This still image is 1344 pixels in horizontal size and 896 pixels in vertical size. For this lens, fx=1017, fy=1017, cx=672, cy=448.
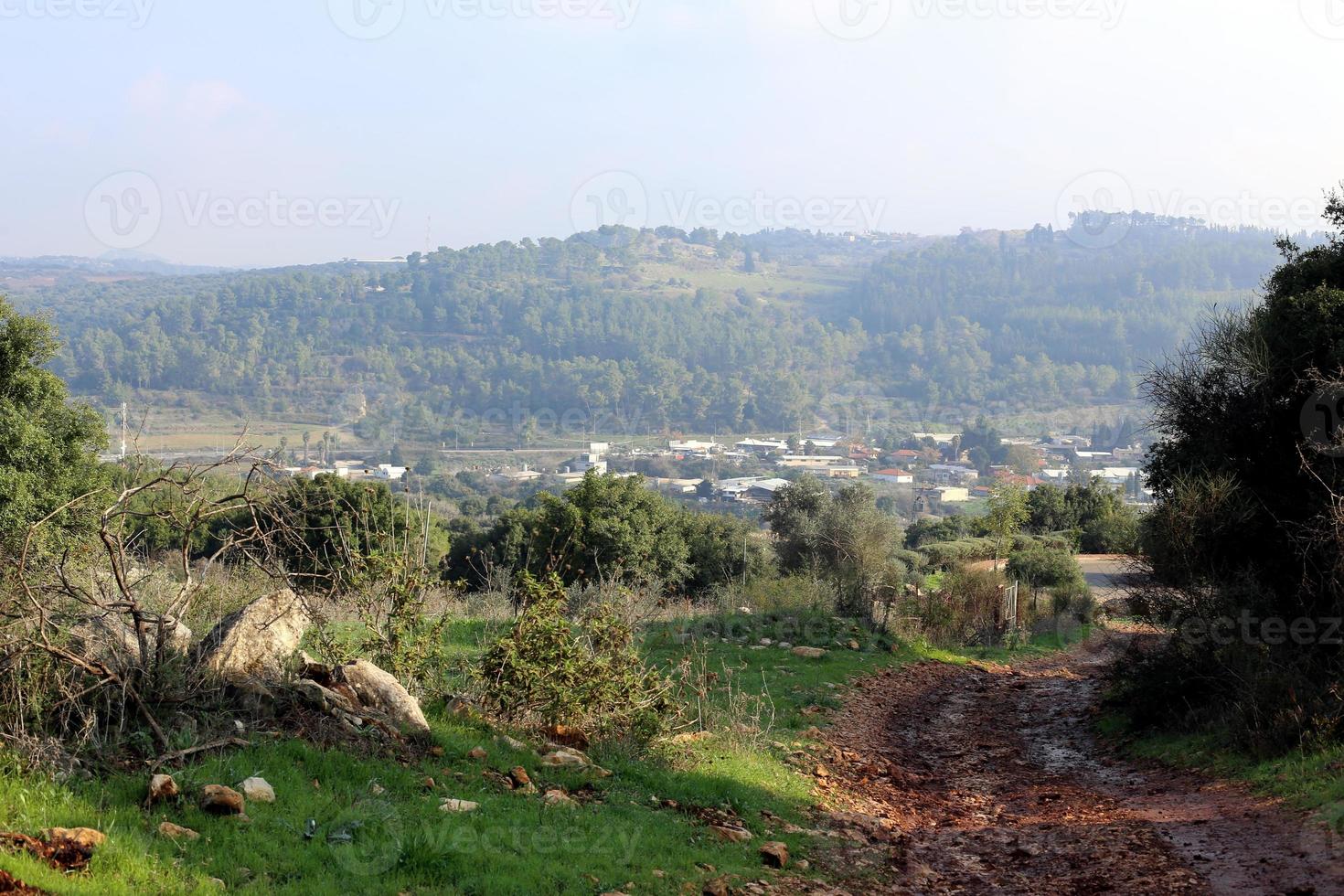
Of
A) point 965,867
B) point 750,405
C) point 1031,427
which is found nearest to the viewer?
point 965,867

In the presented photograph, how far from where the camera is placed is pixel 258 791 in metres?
6.70

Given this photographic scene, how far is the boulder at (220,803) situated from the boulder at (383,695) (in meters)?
2.29

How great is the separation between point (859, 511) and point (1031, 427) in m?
76.6

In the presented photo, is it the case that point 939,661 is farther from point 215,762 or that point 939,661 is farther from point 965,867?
point 215,762

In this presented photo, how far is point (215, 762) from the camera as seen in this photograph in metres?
7.02

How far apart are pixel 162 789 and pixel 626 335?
123m

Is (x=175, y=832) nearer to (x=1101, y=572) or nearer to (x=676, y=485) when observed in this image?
(x=1101, y=572)

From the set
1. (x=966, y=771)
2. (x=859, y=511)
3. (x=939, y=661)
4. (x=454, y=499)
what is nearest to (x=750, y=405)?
(x=454, y=499)

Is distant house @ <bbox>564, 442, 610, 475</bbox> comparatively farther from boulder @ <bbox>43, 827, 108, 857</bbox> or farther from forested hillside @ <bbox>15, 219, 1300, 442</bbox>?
boulder @ <bbox>43, 827, 108, 857</bbox>

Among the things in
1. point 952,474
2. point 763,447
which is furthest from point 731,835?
point 763,447

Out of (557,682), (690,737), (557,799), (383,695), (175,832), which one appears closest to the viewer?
(175,832)

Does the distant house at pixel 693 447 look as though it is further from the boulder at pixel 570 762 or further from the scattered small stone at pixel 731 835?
the scattered small stone at pixel 731 835

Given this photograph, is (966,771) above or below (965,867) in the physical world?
below

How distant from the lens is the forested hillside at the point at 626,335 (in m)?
100
